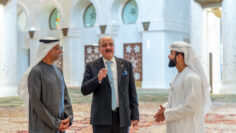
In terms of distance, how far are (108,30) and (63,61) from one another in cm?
396

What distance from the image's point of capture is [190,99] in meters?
2.97

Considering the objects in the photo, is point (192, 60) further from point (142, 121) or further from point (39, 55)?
point (142, 121)

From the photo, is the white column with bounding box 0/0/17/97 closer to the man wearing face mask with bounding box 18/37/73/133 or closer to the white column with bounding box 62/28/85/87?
the white column with bounding box 62/28/85/87

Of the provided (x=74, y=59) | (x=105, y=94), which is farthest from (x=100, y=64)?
(x=74, y=59)

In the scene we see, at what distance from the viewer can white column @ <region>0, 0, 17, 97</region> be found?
12.2 metres

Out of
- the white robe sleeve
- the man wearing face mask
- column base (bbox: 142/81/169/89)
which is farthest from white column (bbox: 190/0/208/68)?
the man wearing face mask

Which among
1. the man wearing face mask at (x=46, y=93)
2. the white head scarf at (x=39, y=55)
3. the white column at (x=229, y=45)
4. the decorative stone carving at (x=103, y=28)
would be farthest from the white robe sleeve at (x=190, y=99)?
the decorative stone carving at (x=103, y=28)

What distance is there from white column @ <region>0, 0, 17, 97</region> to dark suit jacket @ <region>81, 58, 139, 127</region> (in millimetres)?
9445

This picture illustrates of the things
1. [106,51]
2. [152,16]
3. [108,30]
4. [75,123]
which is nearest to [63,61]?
[108,30]

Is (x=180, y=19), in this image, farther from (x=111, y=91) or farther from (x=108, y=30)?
(x=111, y=91)

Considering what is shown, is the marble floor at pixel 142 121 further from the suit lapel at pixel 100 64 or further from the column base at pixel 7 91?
the column base at pixel 7 91

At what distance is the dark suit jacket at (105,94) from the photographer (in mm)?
3342

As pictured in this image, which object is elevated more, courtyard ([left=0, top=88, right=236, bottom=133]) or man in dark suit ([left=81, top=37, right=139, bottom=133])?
man in dark suit ([left=81, top=37, right=139, bottom=133])

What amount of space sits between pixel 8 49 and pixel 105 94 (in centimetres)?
972
